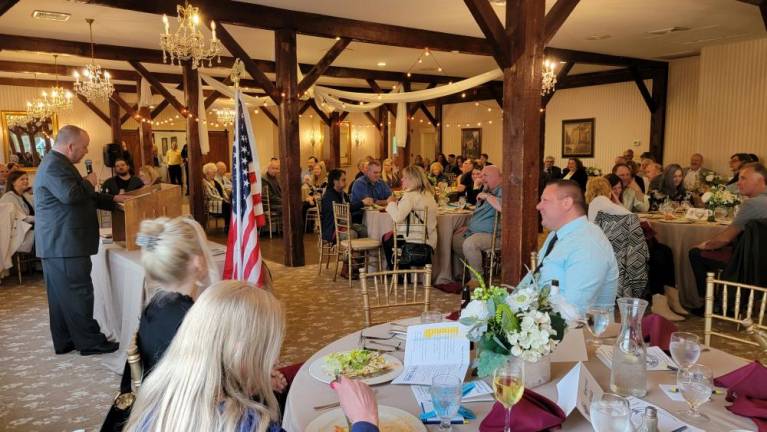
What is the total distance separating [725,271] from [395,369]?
383 cm

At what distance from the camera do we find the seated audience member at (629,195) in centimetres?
603

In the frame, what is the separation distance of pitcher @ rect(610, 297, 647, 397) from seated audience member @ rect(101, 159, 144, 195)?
6.09m

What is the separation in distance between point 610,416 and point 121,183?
22.0 ft

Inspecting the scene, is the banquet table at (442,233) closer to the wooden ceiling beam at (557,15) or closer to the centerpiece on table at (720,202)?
the wooden ceiling beam at (557,15)

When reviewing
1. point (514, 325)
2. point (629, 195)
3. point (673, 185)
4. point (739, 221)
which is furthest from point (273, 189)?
point (514, 325)

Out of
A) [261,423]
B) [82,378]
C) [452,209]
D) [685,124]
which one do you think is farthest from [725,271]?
[685,124]

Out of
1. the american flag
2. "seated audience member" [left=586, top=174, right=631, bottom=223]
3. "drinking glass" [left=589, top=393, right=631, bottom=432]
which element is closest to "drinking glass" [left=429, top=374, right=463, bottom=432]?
"drinking glass" [left=589, top=393, right=631, bottom=432]

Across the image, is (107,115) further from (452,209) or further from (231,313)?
(231,313)

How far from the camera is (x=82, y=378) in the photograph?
372 cm

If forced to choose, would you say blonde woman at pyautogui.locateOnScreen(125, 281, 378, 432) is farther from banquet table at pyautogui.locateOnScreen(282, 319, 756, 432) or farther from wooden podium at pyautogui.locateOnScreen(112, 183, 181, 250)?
wooden podium at pyautogui.locateOnScreen(112, 183, 181, 250)

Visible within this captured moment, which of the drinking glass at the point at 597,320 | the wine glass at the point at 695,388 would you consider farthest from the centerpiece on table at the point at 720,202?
the wine glass at the point at 695,388

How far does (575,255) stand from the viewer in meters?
2.43

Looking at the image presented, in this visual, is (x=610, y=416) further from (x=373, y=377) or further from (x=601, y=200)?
(x=601, y=200)

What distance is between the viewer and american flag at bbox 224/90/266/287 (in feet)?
11.3
